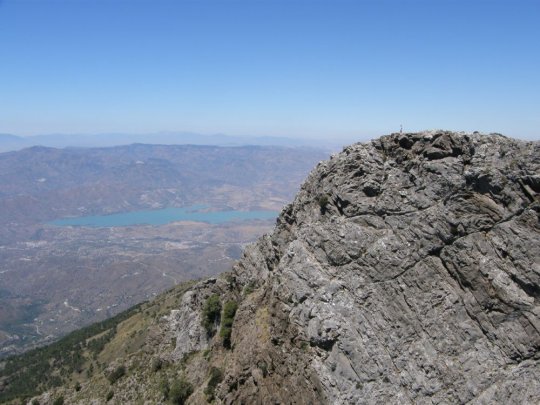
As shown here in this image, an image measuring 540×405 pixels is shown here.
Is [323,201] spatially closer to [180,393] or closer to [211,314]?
[211,314]

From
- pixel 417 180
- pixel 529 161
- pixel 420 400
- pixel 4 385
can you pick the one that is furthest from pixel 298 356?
pixel 4 385

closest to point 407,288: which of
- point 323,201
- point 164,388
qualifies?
point 323,201

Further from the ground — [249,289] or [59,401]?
[249,289]

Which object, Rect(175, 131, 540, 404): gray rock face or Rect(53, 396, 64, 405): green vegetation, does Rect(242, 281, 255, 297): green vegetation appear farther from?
Rect(53, 396, 64, 405): green vegetation

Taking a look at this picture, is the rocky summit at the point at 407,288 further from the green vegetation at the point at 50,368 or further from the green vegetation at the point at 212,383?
the green vegetation at the point at 50,368

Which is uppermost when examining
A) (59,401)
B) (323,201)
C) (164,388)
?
(323,201)

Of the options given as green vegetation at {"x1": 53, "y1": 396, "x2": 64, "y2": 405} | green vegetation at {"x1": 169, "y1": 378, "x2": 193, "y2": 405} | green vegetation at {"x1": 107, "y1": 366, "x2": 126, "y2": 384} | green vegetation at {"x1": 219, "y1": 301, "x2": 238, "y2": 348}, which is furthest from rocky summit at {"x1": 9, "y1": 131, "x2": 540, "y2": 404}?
green vegetation at {"x1": 53, "y1": 396, "x2": 64, "y2": 405}

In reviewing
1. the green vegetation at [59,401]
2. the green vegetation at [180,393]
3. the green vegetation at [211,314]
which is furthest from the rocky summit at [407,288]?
the green vegetation at [59,401]

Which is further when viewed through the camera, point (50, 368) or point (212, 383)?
point (50, 368)

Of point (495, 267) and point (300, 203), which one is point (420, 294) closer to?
point (495, 267)
